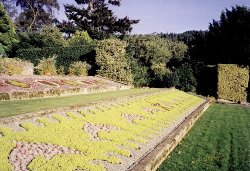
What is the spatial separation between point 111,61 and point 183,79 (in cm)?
619

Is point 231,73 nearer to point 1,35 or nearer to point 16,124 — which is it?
point 16,124

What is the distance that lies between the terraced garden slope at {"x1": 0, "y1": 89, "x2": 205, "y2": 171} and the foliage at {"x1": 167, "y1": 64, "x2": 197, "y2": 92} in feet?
52.6

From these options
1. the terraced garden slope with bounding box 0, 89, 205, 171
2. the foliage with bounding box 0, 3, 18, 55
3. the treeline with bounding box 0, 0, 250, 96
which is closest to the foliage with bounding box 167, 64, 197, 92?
the treeline with bounding box 0, 0, 250, 96

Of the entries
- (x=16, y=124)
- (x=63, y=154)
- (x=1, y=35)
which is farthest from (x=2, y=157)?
(x=1, y=35)

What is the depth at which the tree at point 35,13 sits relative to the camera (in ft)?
191

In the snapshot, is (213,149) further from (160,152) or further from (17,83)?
(17,83)

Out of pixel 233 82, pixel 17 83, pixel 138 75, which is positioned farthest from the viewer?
pixel 138 75

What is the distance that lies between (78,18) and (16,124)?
44.1m

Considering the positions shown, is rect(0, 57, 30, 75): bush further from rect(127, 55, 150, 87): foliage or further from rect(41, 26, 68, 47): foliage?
rect(41, 26, 68, 47): foliage

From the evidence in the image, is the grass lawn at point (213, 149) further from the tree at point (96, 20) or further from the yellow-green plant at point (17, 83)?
the tree at point (96, 20)

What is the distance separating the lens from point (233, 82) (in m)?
25.4

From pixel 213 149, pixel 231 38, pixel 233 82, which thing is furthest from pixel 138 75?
pixel 213 149

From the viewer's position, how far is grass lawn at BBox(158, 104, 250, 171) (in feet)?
23.4

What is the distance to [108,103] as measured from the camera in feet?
37.5
